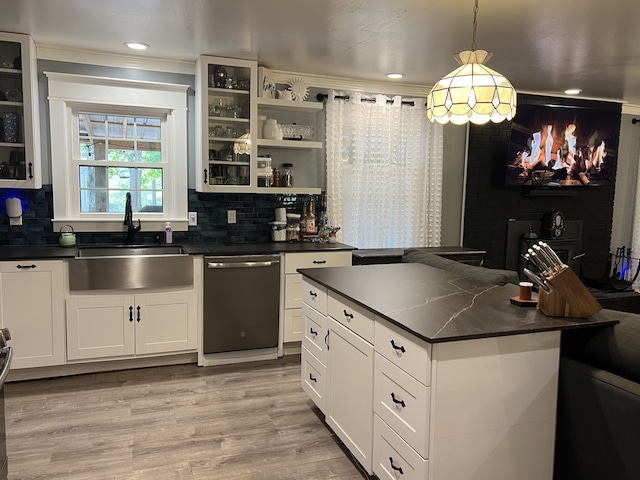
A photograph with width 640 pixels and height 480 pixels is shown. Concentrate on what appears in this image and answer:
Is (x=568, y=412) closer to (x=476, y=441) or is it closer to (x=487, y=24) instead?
(x=476, y=441)

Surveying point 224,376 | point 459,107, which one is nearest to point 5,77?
point 224,376

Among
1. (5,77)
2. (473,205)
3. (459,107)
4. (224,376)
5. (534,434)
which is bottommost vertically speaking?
(224,376)

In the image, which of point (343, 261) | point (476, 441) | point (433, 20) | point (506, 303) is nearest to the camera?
point (476, 441)

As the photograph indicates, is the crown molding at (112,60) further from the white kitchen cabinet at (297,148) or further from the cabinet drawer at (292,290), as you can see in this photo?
the cabinet drawer at (292,290)

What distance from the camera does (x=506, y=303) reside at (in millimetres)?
2352

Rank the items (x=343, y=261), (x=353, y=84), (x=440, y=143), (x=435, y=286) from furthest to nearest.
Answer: (x=440, y=143) < (x=353, y=84) < (x=343, y=261) < (x=435, y=286)

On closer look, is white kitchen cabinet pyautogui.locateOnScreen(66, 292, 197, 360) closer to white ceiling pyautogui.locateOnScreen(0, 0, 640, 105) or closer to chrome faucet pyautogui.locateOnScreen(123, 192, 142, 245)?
chrome faucet pyautogui.locateOnScreen(123, 192, 142, 245)

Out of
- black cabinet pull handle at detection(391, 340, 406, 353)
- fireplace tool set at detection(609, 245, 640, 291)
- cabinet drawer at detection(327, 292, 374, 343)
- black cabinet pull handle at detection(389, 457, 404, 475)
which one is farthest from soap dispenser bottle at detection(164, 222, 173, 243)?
fireplace tool set at detection(609, 245, 640, 291)

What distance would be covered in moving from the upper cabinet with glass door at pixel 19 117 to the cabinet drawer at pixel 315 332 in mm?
2307

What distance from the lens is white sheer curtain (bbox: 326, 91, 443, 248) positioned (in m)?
4.72

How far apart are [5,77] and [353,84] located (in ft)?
9.34

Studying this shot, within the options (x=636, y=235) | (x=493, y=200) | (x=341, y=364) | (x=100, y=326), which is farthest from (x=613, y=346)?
(x=636, y=235)

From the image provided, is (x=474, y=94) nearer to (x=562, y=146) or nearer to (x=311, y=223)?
(x=311, y=223)

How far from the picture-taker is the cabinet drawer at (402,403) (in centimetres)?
189
